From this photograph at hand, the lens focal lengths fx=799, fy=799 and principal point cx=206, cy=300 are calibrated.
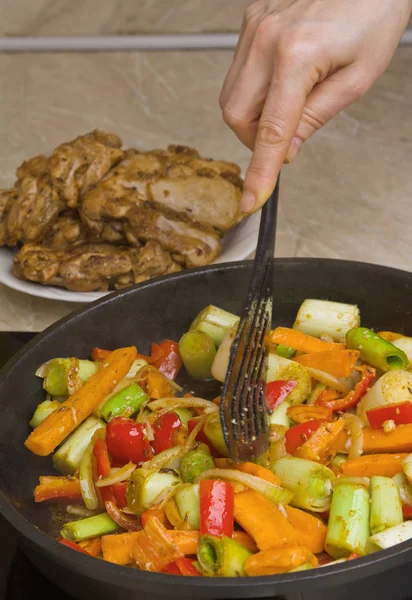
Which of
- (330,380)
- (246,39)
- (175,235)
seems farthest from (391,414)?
(175,235)

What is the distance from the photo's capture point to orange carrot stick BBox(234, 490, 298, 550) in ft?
3.41

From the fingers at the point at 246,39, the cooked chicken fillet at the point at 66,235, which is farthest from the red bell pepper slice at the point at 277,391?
the cooked chicken fillet at the point at 66,235

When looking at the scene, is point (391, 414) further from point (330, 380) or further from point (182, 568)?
point (182, 568)

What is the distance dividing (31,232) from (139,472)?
0.94 m

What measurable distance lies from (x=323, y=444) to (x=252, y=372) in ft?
0.56

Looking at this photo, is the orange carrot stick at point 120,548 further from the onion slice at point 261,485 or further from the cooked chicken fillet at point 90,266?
the cooked chicken fillet at point 90,266

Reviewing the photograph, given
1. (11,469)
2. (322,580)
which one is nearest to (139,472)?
(11,469)

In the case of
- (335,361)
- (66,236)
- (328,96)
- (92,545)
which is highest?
(328,96)

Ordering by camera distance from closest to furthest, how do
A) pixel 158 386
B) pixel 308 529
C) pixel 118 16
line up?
pixel 308 529, pixel 158 386, pixel 118 16

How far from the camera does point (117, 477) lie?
1202mm

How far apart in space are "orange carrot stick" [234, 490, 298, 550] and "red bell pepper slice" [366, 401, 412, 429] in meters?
0.25

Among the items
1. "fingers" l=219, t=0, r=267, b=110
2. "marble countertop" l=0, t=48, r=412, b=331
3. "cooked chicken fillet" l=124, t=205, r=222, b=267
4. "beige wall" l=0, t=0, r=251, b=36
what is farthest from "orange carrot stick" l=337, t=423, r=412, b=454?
"beige wall" l=0, t=0, r=251, b=36

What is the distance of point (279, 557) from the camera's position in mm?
995

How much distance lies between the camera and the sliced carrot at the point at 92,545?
1.14 metres
